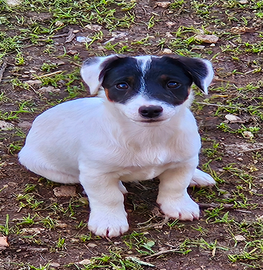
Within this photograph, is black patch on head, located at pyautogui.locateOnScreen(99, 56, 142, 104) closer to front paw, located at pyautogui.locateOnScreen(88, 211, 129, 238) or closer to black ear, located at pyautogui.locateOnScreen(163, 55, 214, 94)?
black ear, located at pyautogui.locateOnScreen(163, 55, 214, 94)

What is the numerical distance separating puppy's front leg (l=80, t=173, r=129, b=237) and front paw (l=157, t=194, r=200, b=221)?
0.33 m

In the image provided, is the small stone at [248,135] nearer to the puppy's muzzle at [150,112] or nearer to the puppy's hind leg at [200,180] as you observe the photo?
the puppy's hind leg at [200,180]

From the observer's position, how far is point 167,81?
3572 mm

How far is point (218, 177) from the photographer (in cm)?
475

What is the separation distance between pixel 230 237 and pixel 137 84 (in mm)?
1348

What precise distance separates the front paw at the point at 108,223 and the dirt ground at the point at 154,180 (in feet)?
0.18

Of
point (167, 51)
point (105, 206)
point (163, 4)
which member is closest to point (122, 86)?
point (105, 206)

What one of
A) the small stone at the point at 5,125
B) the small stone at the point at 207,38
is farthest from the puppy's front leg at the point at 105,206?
the small stone at the point at 207,38

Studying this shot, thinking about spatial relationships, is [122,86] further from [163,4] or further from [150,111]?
[163,4]

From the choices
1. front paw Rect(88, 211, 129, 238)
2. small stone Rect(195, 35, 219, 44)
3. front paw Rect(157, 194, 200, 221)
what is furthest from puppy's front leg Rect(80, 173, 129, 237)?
small stone Rect(195, 35, 219, 44)

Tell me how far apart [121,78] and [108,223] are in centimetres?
112

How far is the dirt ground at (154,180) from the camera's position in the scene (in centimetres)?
388

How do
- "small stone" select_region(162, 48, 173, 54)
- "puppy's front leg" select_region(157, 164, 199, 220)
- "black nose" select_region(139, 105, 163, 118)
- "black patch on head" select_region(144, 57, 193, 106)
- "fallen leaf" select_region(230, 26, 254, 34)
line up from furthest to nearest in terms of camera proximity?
"fallen leaf" select_region(230, 26, 254, 34)
"small stone" select_region(162, 48, 173, 54)
"puppy's front leg" select_region(157, 164, 199, 220)
"black patch on head" select_region(144, 57, 193, 106)
"black nose" select_region(139, 105, 163, 118)

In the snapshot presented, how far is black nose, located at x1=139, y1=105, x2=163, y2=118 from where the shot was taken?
339 cm
